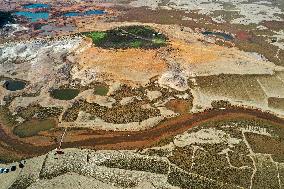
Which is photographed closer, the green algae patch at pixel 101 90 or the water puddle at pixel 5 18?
the green algae patch at pixel 101 90

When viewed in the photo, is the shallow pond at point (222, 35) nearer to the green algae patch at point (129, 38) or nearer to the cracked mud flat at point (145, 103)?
the cracked mud flat at point (145, 103)

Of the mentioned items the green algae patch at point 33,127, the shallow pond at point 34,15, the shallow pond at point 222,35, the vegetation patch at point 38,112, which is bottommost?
the green algae patch at point 33,127

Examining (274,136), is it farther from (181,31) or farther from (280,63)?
(181,31)

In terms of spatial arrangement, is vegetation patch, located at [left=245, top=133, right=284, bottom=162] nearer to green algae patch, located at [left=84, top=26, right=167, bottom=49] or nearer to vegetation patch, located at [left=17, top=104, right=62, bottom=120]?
vegetation patch, located at [left=17, top=104, right=62, bottom=120]

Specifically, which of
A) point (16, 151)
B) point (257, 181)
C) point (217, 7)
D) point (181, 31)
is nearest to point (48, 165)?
point (16, 151)

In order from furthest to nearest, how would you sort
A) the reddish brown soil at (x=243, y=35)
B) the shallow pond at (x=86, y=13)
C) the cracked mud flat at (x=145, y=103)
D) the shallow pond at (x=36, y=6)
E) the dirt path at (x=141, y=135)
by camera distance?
the shallow pond at (x=36, y=6) < the shallow pond at (x=86, y=13) < the reddish brown soil at (x=243, y=35) < the dirt path at (x=141, y=135) < the cracked mud flat at (x=145, y=103)

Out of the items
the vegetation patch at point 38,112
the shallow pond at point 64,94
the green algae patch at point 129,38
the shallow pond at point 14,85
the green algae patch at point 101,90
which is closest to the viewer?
the vegetation patch at point 38,112

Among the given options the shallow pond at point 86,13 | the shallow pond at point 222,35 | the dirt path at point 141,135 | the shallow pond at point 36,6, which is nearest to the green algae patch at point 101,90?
the dirt path at point 141,135
